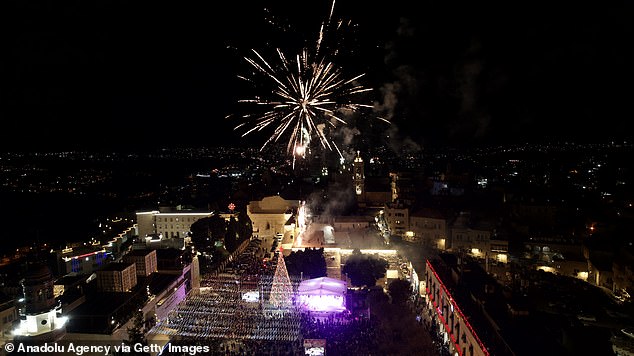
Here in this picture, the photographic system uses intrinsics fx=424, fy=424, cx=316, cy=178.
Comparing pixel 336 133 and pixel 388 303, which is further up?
pixel 336 133

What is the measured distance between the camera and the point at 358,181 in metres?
27.7

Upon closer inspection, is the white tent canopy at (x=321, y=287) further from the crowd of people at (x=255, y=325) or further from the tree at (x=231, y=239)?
the tree at (x=231, y=239)

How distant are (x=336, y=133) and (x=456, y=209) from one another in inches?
358

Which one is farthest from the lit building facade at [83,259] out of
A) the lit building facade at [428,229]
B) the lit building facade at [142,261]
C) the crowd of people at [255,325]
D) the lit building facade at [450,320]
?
the lit building facade at [428,229]

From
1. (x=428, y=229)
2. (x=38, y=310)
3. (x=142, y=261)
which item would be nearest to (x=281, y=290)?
(x=142, y=261)

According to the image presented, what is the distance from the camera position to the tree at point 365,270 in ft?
48.1

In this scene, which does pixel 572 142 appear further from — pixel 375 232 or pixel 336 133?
pixel 375 232

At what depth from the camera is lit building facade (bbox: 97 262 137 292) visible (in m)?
12.1

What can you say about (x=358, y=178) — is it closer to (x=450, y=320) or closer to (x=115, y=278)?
(x=450, y=320)

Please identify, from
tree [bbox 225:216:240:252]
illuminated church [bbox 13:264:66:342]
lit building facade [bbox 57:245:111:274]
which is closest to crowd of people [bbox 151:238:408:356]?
illuminated church [bbox 13:264:66:342]

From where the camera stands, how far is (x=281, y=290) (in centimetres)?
1314

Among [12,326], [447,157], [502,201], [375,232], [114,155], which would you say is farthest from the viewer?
[114,155]

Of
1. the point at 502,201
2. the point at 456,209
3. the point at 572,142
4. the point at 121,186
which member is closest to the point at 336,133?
the point at 456,209

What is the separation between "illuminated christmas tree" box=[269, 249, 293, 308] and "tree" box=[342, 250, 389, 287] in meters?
2.30
